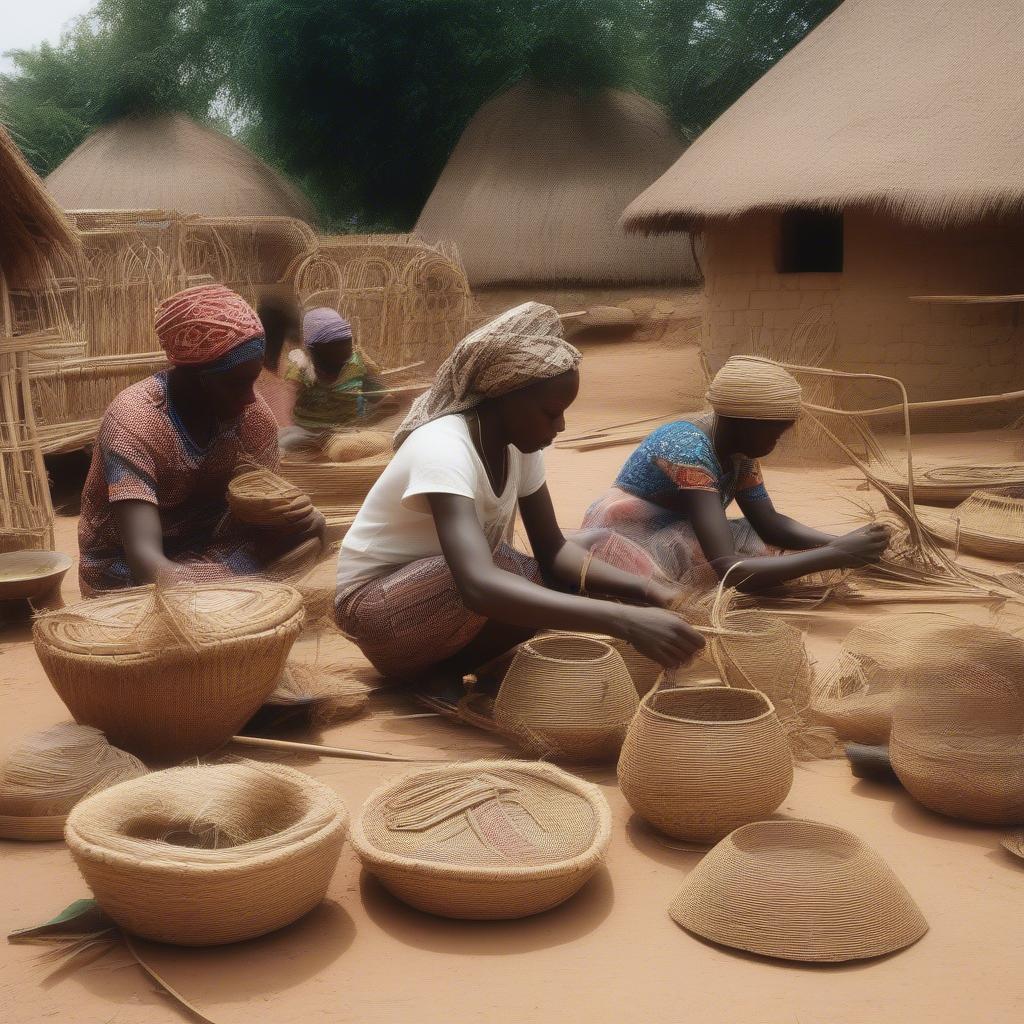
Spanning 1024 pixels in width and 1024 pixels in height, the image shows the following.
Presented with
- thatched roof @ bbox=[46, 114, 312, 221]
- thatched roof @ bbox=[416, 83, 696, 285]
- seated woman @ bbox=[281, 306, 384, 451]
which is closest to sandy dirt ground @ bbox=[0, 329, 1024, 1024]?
seated woman @ bbox=[281, 306, 384, 451]

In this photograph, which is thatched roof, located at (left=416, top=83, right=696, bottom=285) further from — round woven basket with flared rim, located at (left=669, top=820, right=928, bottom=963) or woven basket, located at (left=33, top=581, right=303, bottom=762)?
round woven basket with flared rim, located at (left=669, top=820, right=928, bottom=963)

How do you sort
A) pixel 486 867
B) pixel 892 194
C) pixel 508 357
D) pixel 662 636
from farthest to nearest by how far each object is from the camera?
pixel 892 194 < pixel 508 357 < pixel 662 636 < pixel 486 867

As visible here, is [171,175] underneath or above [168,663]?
above

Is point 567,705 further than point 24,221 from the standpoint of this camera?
No

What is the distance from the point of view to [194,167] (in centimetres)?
1512

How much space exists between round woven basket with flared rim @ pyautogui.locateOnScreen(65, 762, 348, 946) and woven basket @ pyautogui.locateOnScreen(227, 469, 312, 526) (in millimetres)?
1268

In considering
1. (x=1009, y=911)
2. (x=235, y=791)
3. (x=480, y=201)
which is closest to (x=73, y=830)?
(x=235, y=791)

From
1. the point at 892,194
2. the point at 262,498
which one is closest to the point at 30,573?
the point at 262,498

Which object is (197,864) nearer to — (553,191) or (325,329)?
(325,329)

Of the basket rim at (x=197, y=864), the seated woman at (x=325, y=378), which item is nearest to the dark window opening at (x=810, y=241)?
the seated woman at (x=325, y=378)

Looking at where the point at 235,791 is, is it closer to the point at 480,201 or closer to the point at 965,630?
the point at 965,630

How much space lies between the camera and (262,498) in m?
3.53

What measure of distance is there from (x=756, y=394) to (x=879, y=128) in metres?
5.62

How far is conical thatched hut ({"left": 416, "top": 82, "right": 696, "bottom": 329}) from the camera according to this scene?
14062 mm
